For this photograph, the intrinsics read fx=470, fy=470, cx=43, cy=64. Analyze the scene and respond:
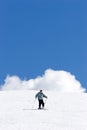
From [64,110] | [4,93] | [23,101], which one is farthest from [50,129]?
[4,93]

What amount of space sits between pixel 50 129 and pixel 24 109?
9513 mm

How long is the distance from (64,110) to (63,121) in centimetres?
587

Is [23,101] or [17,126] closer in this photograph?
[17,126]

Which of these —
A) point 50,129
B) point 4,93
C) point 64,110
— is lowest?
point 50,129

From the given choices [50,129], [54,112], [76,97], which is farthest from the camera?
[76,97]

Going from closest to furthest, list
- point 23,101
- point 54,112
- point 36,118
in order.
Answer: point 36,118 < point 54,112 < point 23,101

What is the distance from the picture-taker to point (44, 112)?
29.7 m

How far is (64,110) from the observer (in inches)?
1233

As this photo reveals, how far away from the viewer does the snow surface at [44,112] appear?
2366 cm

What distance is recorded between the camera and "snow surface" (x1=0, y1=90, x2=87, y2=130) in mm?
23656

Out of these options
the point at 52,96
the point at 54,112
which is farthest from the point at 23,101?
the point at 54,112

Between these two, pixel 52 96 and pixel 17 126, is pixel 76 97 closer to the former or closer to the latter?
pixel 52 96

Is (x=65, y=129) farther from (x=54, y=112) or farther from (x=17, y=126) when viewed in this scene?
(x=54, y=112)

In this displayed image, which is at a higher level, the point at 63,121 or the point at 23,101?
the point at 23,101
